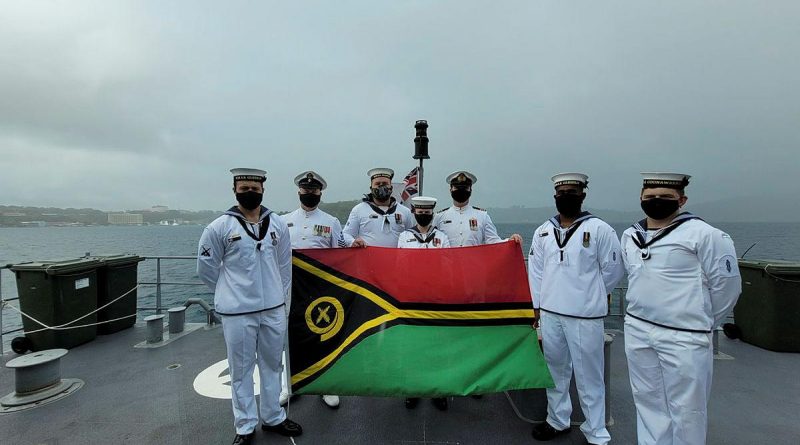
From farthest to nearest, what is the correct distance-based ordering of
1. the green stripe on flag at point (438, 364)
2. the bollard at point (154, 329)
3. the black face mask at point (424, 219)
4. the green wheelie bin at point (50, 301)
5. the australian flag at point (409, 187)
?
the australian flag at point (409, 187), the bollard at point (154, 329), the green wheelie bin at point (50, 301), the black face mask at point (424, 219), the green stripe on flag at point (438, 364)

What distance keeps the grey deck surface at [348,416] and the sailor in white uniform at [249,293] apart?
293 mm

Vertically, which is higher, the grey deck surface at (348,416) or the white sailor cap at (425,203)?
the white sailor cap at (425,203)

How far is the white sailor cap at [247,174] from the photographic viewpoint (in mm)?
3430

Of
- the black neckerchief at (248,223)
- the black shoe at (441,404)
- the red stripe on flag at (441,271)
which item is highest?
the black neckerchief at (248,223)

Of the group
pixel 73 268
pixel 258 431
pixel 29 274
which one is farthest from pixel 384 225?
pixel 29 274

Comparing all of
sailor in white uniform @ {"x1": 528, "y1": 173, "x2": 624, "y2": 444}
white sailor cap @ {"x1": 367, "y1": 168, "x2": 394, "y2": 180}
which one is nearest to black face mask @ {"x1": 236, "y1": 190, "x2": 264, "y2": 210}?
white sailor cap @ {"x1": 367, "y1": 168, "x2": 394, "y2": 180}

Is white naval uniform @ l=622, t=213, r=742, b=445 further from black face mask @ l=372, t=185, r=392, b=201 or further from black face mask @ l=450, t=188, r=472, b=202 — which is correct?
black face mask @ l=372, t=185, r=392, b=201

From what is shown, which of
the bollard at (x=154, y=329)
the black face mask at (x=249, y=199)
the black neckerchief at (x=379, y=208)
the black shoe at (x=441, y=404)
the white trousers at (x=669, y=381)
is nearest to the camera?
the white trousers at (x=669, y=381)

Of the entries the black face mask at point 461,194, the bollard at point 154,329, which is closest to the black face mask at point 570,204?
the black face mask at point 461,194

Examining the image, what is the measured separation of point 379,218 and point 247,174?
6.58 feet

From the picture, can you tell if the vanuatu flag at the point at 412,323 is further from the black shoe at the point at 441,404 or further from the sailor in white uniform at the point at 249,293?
the black shoe at the point at 441,404

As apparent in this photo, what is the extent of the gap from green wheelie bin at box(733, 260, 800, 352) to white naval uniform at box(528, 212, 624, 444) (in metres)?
4.33

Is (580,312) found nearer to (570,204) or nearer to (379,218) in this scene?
(570,204)

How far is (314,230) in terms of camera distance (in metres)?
4.53
